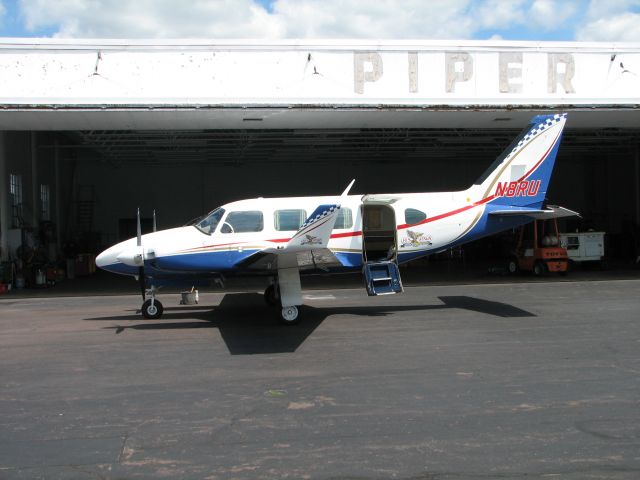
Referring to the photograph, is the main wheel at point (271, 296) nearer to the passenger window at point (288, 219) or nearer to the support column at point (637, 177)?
the passenger window at point (288, 219)

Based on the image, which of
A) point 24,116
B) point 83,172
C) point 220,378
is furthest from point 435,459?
point 83,172

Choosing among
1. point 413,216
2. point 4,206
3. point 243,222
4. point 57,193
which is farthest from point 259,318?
point 57,193

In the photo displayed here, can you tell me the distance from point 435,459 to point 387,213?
26.8 feet

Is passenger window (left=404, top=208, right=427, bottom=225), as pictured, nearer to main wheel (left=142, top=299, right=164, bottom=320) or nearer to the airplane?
the airplane

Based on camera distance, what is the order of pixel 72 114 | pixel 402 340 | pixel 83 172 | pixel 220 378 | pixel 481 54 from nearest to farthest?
pixel 220 378 < pixel 402 340 < pixel 72 114 < pixel 481 54 < pixel 83 172

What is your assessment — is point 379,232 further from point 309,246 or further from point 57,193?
point 57,193

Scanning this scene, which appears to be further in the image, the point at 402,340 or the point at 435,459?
the point at 402,340

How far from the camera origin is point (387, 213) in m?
12.5

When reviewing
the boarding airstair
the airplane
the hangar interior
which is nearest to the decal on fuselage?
the airplane

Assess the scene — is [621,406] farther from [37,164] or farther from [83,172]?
[83,172]

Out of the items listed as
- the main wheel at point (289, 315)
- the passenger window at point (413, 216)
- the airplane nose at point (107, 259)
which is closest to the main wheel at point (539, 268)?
the passenger window at point (413, 216)

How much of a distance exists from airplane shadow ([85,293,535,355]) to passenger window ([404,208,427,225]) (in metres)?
2.01

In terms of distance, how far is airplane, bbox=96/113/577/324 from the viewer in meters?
11.2

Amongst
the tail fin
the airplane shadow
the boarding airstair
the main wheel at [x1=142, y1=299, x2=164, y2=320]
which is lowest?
the airplane shadow
